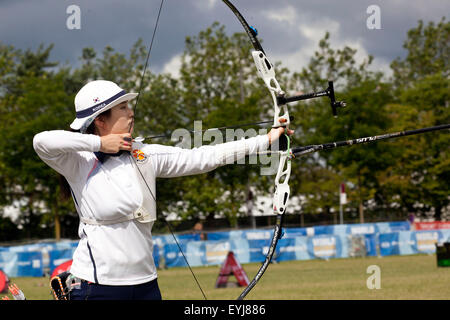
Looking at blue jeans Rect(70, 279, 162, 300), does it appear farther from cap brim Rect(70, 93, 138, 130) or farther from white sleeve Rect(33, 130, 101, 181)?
cap brim Rect(70, 93, 138, 130)

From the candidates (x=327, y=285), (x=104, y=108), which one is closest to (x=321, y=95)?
(x=104, y=108)

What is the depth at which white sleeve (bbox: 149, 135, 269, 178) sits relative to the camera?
14.1 ft

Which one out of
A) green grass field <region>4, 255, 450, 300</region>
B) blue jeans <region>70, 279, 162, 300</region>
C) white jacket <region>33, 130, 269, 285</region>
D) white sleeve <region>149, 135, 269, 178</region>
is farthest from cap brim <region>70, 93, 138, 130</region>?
green grass field <region>4, 255, 450, 300</region>

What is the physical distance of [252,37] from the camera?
4.74 m

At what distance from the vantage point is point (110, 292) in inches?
154

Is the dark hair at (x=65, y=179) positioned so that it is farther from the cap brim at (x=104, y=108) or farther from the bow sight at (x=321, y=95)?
the bow sight at (x=321, y=95)

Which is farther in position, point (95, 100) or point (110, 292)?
point (95, 100)

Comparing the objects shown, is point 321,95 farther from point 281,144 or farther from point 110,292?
point 110,292

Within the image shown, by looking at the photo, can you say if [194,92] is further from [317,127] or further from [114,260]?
[114,260]

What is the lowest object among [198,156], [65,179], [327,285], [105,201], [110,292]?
[327,285]

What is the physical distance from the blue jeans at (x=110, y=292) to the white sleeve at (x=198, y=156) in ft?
2.50

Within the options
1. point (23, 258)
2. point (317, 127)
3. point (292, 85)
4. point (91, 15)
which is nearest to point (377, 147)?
point (317, 127)

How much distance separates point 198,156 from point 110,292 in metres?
1.04
